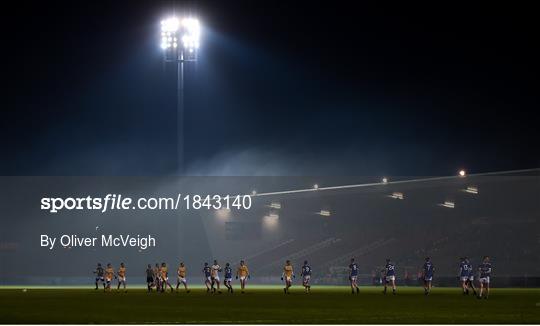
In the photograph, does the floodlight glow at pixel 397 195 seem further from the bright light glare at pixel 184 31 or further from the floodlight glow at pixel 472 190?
the bright light glare at pixel 184 31

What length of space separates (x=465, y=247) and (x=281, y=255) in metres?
18.1

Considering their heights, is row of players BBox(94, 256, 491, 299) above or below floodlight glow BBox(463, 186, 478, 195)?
below

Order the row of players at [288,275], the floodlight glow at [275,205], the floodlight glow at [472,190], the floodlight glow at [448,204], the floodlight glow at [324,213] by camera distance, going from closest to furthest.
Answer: the row of players at [288,275] < the floodlight glow at [472,190] < the floodlight glow at [275,205] < the floodlight glow at [448,204] < the floodlight glow at [324,213]

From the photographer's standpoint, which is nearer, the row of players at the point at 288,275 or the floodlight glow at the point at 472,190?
the row of players at the point at 288,275

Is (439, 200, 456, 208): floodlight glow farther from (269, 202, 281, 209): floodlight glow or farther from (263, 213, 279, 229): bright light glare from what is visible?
(263, 213, 279, 229): bright light glare

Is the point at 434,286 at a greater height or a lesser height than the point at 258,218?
lesser

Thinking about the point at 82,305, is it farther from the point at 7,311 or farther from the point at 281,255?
the point at 281,255

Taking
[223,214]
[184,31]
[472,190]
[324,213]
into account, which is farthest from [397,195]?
[184,31]

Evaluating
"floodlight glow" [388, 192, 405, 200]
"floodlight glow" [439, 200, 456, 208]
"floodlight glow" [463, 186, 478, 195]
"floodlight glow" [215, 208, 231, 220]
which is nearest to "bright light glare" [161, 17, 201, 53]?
"floodlight glow" [215, 208, 231, 220]

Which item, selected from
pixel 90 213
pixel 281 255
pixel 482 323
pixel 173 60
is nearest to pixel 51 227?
pixel 90 213

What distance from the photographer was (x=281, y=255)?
91.0 metres

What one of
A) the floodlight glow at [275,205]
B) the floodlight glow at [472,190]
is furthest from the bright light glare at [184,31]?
the floodlight glow at [472,190]

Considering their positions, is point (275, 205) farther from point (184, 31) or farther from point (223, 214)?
point (184, 31)

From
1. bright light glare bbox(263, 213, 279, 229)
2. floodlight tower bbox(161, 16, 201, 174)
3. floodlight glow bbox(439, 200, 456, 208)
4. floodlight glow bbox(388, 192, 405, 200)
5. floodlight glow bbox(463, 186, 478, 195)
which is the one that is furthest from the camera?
floodlight glow bbox(388, 192, 405, 200)
